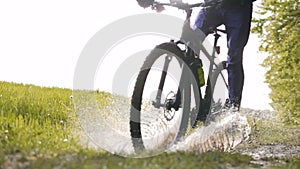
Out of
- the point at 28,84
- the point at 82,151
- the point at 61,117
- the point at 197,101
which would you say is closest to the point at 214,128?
the point at 197,101

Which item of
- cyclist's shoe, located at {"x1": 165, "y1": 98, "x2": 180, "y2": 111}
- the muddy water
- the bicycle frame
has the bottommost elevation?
the muddy water

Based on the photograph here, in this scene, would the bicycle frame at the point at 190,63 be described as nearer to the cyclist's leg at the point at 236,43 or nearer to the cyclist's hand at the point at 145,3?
the cyclist's hand at the point at 145,3

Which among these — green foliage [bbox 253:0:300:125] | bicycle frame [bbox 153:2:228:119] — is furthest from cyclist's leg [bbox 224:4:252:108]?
green foliage [bbox 253:0:300:125]

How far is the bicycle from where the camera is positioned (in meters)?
6.00

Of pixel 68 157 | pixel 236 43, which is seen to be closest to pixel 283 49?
pixel 236 43

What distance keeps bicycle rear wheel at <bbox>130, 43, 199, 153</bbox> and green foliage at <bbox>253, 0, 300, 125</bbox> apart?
821 centimetres

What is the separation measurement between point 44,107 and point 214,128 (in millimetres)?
4620

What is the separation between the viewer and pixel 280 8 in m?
14.4

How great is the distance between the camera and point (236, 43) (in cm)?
710

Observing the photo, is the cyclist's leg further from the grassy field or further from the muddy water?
the grassy field

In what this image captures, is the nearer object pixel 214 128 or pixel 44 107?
pixel 214 128

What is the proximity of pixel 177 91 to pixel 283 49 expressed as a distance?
335 inches

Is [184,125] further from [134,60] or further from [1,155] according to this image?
[1,155]

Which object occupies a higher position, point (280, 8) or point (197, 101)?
point (280, 8)
